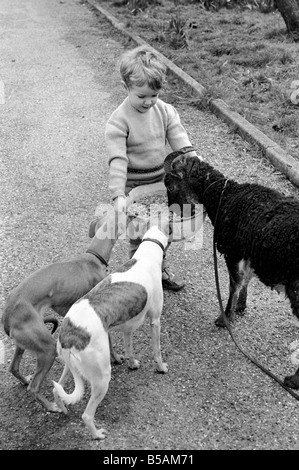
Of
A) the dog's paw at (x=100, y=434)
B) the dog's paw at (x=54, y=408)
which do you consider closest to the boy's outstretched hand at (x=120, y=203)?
the dog's paw at (x=54, y=408)

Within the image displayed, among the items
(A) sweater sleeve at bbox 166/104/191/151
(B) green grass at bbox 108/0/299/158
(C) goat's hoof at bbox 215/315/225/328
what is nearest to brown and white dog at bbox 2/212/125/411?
(C) goat's hoof at bbox 215/315/225/328

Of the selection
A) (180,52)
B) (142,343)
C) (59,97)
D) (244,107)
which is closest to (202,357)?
(142,343)

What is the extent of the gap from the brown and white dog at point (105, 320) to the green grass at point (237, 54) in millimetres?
3204

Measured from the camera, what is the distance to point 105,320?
10.2ft

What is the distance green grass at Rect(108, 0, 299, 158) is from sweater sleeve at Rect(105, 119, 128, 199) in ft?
8.44

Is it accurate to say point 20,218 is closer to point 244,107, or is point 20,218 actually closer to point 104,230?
point 104,230

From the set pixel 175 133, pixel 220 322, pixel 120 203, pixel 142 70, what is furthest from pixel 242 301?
pixel 142 70

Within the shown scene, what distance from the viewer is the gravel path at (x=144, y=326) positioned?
10.6 ft

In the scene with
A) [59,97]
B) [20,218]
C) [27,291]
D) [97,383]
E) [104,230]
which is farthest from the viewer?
[59,97]

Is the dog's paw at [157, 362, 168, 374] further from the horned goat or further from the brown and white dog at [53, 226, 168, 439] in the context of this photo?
the horned goat

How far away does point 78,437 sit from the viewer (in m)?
3.17

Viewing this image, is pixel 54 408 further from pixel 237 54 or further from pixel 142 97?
pixel 237 54
